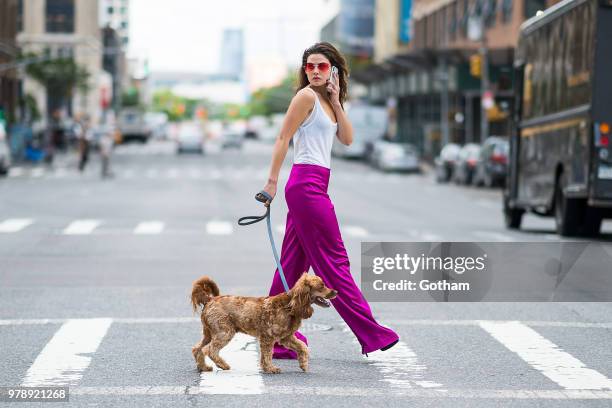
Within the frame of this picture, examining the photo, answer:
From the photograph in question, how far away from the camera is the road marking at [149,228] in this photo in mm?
22516

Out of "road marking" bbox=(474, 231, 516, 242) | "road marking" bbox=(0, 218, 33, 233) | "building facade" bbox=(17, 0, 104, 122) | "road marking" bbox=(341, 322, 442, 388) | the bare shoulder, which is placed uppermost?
"building facade" bbox=(17, 0, 104, 122)

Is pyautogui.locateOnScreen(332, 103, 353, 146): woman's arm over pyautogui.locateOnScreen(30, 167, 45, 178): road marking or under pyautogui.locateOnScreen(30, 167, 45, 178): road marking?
over

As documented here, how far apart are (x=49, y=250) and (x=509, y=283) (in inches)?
307

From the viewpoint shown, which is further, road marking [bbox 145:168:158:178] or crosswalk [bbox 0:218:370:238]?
road marking [bbox 145:168:158:178]

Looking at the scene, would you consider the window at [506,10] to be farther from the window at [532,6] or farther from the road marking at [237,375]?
the road marking at [237,375]

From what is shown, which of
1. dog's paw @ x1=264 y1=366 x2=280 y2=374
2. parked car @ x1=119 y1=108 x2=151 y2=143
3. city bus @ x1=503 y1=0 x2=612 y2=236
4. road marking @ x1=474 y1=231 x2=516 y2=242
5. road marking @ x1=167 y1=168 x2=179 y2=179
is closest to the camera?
dog's paw @ x1=264 y1=366 x2=280 y2=374

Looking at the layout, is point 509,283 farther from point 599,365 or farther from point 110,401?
point 110,401

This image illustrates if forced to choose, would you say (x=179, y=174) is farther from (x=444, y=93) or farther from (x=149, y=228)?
(x=149, y=228)

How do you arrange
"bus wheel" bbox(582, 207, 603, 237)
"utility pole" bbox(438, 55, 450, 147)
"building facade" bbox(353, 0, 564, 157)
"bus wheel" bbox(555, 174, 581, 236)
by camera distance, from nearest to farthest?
"bus wheel" bbox(555, 174, 581, 236) → "bus wheel" bbox(582, 207, 603, 237) → "building facade" bbox(353, 0, 564, 157) → "utility pole" bbox(438, 55, 450, 147)

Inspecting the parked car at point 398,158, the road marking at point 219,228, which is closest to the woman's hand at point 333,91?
the road marking at point 219,228

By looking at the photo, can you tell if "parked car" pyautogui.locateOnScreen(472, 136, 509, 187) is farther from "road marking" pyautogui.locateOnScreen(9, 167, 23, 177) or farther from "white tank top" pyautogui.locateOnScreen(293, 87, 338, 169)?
"white tank top" pyautogui.locateOnScreen(293, 87, 338, 169)

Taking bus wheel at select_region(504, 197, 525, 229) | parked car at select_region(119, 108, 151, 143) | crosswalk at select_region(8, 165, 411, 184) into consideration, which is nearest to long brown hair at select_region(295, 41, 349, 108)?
bus wheel at select_region(504, 197, 525, 229)

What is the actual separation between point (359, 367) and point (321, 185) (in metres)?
1.16

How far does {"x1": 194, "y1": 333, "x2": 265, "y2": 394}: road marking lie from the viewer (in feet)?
25.1
